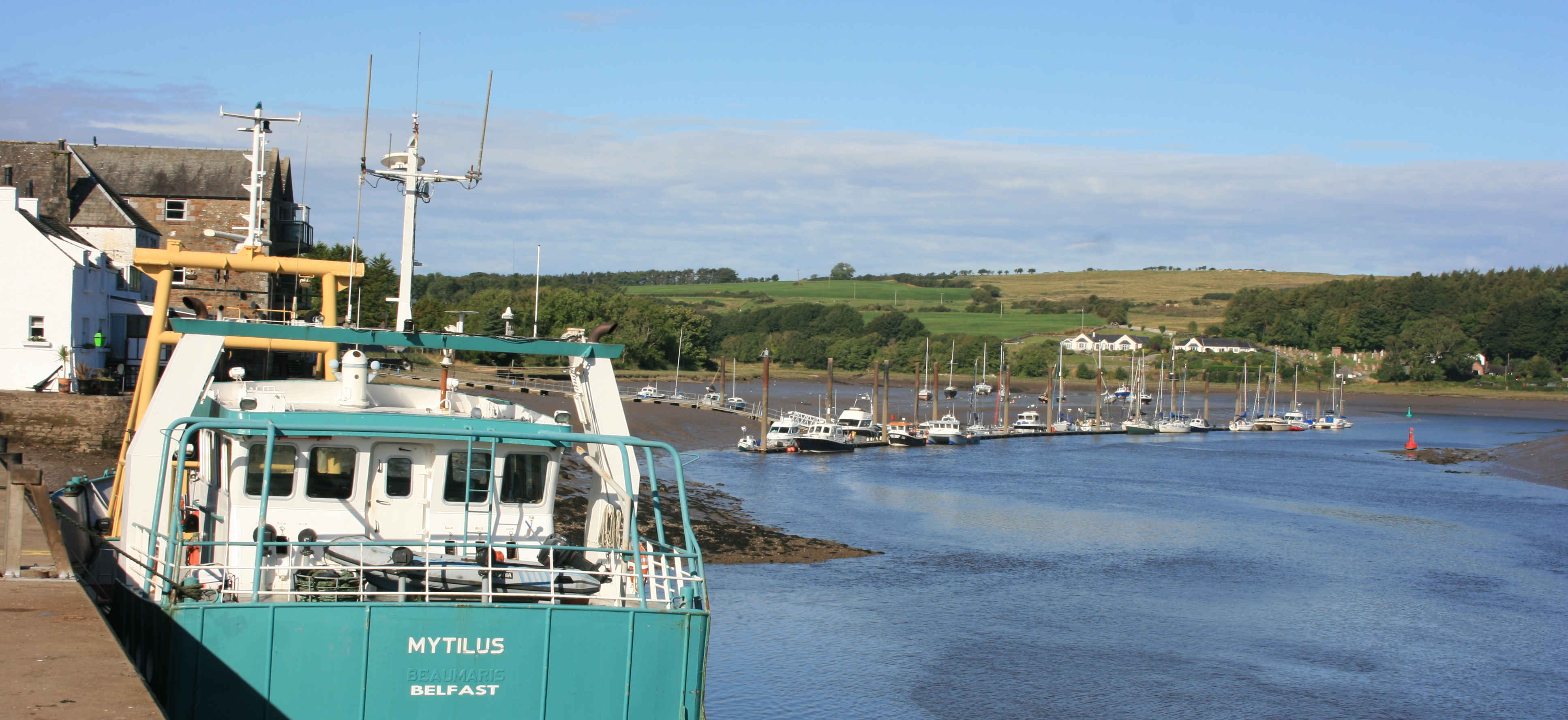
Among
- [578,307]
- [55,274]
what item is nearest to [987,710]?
[55,274]

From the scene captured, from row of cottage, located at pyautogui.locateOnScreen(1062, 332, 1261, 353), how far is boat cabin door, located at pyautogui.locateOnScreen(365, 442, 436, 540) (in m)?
152

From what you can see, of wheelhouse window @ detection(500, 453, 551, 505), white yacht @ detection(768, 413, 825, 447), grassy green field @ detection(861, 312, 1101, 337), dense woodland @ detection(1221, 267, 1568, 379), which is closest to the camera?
wheelhouse window @ detection(500, 453, 551, 505)

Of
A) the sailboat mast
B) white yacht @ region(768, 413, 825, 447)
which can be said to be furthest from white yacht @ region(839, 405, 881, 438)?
the sailboat mast

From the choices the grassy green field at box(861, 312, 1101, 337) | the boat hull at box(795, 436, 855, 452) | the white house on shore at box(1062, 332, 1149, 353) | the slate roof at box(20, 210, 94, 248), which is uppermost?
the grassy green field at box(861, 312, 1101, 337)

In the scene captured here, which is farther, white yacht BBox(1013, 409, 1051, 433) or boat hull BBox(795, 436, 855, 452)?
white yacht BBox(1013, 409, 1051, 433)

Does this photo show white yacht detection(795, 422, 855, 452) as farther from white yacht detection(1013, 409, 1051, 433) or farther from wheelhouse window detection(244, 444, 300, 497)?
wheelhouse window detection(244, 444, 300, 497)

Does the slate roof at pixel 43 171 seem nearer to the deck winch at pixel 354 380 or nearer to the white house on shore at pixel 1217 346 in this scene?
the deck winch at pixel 354 380

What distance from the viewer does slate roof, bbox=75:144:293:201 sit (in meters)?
46.0

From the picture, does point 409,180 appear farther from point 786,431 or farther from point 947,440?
point 947,440

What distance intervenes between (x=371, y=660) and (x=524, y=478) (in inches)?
132

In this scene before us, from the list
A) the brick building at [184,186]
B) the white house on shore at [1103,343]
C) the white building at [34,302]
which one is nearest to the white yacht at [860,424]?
the brick building at [184,186]

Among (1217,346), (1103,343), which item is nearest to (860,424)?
(1103,343)

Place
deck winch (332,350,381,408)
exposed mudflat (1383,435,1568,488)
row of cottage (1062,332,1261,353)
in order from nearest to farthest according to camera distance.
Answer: deck winch (332,350,381,408)
exposed mudflat (1383,435,1568,488)
row of cottage (1062,332,1261,353)

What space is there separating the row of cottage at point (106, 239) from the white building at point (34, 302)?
0.10 ft
